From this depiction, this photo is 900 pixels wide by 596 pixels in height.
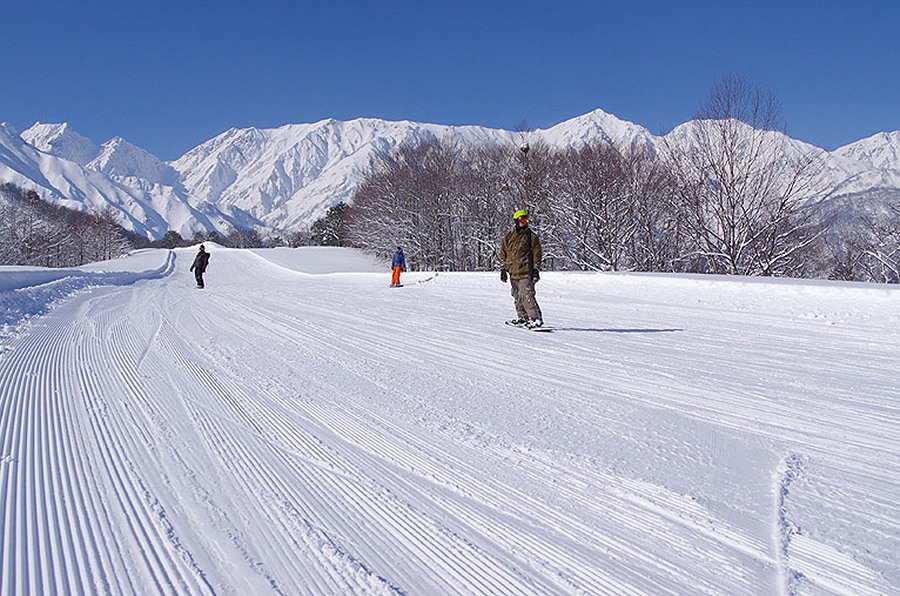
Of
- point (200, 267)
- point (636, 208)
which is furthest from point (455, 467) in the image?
point (636, 208)

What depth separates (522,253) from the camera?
27.3ft

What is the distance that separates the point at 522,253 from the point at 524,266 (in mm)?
208

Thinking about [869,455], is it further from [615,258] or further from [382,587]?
[615,258]

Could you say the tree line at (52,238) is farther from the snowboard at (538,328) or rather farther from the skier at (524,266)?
the skier at (524,266)

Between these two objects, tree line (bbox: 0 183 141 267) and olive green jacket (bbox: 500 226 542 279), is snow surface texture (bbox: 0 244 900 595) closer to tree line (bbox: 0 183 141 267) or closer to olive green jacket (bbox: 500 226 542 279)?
olive green jacket (bbox: 500 226 542 279)

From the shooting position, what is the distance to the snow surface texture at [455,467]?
2143 millimetres

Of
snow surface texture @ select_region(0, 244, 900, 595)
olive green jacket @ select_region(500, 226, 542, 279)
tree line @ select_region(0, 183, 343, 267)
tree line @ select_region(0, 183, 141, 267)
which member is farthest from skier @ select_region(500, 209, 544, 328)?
tree line @ select_region(0, 183, 141, 267)

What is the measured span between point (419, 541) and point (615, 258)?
32491 mm

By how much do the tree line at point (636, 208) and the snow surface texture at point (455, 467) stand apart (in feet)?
59.4

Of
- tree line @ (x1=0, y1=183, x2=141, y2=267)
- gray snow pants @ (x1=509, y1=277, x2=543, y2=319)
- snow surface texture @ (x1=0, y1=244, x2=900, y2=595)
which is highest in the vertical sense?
tree line @ (x1=0, y1=183, x2=141, y2=267)

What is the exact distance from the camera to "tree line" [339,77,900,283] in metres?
22.7

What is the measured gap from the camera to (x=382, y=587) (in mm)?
2051

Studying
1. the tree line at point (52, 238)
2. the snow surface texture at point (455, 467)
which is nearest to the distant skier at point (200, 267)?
the snow surface texture at point (455, 467)

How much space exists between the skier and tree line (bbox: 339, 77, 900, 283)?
1797 centimetres
